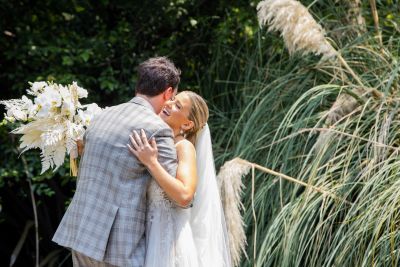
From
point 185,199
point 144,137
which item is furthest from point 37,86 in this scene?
point 185,199

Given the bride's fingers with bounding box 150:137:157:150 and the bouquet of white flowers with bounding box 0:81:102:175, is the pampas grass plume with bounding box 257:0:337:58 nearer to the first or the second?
the bouquet of white flowers with bounding box 0:81:102:175

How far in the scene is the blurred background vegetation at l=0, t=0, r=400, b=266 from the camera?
499cm

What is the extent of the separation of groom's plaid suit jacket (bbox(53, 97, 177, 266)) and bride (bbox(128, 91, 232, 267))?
0.05 meters

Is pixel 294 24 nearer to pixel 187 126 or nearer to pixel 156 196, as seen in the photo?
pixel 187 126

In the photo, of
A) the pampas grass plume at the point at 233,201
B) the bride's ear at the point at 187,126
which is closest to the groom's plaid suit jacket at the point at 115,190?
the bride's ear at the point at 187,126

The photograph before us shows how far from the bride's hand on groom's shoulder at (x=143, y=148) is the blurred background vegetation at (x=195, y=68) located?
119 cm

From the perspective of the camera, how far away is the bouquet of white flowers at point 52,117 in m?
3.86

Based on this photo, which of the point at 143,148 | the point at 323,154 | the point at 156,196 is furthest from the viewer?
the point at 323,154

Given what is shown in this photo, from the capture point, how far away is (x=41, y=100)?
3.85 metres

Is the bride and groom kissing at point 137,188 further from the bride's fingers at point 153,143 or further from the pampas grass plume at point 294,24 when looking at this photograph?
the pampas grass plume at point 294,24

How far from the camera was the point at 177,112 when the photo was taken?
3861mm

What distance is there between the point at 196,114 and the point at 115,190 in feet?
1.87

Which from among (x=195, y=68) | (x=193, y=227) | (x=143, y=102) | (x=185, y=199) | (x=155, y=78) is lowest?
(x=193, y=227)

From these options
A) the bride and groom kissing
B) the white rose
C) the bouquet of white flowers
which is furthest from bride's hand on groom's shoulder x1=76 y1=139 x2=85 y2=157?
the white rose
